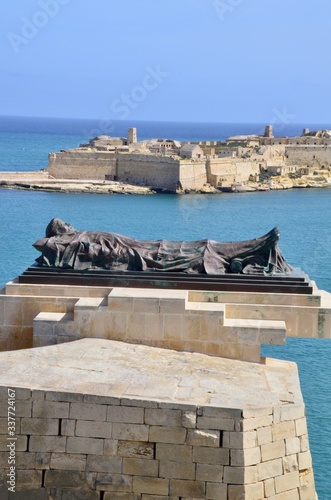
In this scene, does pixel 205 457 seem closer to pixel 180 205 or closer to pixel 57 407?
pixel 57 407

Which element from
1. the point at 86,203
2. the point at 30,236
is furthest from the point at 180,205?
the point at 30,236

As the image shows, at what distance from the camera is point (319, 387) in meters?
14.8

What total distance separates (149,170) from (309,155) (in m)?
20.1

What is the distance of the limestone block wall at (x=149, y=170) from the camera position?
221 feet

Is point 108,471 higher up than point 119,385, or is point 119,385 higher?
point 119,385

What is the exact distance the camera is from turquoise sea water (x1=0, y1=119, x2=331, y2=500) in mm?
14750

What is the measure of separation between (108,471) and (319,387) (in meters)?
7.36

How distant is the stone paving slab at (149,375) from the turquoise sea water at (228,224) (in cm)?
251

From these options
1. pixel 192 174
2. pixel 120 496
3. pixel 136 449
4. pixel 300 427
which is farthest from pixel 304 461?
pixel 192 174

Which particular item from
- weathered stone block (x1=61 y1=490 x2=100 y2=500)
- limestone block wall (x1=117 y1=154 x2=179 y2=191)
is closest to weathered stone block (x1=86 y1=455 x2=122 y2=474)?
weathered stone block (x1=61 y1=490 x2=100 y2=500)

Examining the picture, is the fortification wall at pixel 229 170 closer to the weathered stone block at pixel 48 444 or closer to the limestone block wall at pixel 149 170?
the limestone block wall at pixel 149 170

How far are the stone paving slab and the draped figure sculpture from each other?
3.36 ft

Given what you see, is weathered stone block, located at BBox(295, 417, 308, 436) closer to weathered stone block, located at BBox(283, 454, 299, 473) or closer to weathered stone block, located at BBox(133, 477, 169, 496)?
weathered stone block, located at BBox(283, 454, 299, 473)

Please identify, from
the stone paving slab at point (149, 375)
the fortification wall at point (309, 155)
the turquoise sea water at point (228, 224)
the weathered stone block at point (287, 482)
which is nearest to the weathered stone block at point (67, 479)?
the stone paving slab at point (149, 375)
